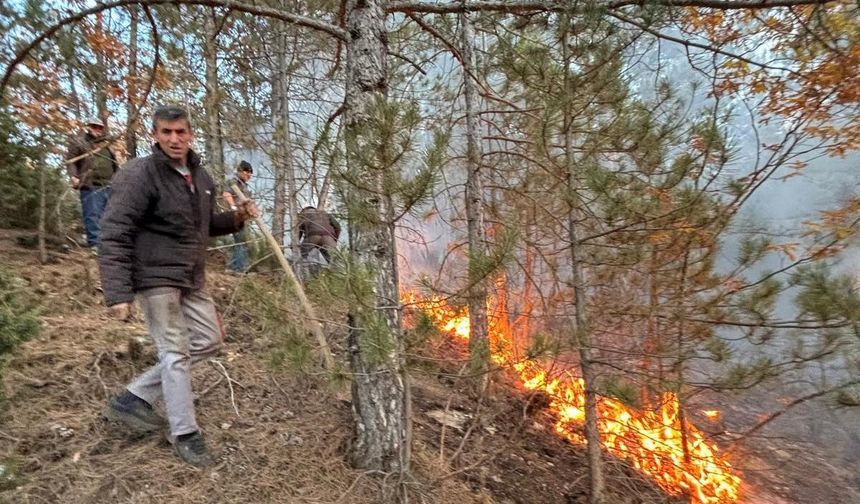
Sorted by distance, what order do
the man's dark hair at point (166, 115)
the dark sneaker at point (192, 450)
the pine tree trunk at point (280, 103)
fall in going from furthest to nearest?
the pine tree trunk at point (280, 103) < the dark sneaker at point (192, 450) < the man's dark hair at point (166, 115)

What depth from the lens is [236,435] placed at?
3084 millimetres

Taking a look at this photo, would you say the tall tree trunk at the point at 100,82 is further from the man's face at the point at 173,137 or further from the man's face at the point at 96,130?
the man's face at the point at 173,137

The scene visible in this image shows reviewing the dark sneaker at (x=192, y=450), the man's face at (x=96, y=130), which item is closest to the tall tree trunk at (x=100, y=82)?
the man's face at (x=96, y=130)

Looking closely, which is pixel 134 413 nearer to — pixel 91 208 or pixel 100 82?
pixel 100 82

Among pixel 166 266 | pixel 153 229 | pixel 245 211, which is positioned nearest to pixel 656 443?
pixel 245 211

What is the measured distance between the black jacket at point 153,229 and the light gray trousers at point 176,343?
8 cm

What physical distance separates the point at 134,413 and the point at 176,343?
2.04 ft

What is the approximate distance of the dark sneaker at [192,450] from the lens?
106 inches

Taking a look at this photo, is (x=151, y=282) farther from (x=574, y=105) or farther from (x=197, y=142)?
(x=197, y=142)

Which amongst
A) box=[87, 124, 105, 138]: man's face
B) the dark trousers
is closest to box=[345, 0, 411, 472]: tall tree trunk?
box=[87, 124, 105, 138]: man's face

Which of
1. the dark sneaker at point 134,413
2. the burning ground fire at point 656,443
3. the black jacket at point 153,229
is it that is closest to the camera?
the black jacket at point 153,229

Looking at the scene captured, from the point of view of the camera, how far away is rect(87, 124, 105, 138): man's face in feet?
16.4

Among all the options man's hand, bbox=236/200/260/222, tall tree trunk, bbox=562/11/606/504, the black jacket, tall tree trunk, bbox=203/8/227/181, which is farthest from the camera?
tall tree trunk, bbox=203/8/227/181

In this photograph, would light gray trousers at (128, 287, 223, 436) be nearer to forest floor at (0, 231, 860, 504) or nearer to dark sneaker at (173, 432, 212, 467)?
dark sneaker at (173, 432, 212, 467)
